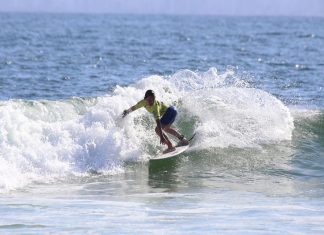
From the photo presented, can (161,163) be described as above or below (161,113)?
below

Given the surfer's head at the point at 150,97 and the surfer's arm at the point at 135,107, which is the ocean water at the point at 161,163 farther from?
the surfer's head at the point at 150,97

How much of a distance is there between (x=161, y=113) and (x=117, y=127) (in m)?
1.24

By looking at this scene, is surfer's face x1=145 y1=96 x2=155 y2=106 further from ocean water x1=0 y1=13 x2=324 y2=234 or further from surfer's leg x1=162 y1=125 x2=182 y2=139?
ocean water x1=0 y1=13 x2=324 y2=234

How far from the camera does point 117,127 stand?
18.4 m

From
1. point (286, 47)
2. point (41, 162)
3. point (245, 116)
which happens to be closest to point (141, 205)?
point (41, 162)

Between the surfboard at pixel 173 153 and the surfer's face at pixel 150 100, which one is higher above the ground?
the surfer's face at pixel 150 100

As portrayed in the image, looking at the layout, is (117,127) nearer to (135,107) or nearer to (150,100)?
(135,107)

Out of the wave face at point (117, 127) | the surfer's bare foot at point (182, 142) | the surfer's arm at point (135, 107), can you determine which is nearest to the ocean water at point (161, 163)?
the wave face at point (117, 127)

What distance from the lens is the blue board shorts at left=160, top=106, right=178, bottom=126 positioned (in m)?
17.6

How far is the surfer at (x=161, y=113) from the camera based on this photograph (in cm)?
1723

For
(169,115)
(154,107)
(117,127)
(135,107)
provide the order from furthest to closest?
(117,127) < (169,115) < (154,107) < (135,107)

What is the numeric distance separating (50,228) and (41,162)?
4.68 m

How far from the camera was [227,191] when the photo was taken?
50.5 ft

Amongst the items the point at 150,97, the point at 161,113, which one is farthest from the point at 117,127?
the point at 150,97
